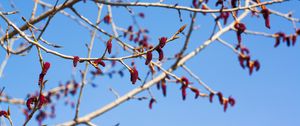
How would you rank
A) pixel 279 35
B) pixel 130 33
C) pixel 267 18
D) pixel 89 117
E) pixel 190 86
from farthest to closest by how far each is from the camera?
pixel 130 33 → pixel 279 35 → pixel 190 86 → pixel 89 117 → pixel 267 18

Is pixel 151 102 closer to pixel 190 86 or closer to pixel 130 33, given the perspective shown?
pixel 190 86

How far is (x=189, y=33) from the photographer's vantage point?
4.12m

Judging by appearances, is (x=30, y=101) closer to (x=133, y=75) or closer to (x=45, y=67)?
(x=45, y=67)

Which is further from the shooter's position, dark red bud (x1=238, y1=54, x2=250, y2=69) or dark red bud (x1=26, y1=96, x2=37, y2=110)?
dark red bud (x1=238, y1=54, x2=250, y2=69)

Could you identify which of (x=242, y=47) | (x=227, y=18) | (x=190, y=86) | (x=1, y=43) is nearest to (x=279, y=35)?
(x=242, y=47)

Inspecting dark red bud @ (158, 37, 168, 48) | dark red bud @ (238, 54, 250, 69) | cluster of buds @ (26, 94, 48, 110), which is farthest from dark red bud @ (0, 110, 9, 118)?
dark red bud @ (238, 54, 250, 69)

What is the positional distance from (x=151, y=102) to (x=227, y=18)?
1385 millimetres

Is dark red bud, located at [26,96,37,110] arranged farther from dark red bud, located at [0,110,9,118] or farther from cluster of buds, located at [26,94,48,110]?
dark red bud, located at [0,110,9,118]

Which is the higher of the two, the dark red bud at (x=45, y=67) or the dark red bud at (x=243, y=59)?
the dark red bud at (x=243, y=59)

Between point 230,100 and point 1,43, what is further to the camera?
point 230,100

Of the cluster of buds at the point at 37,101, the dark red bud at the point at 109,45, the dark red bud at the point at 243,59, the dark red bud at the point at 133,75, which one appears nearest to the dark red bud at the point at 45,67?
the cluster of buds at the point at 37,101

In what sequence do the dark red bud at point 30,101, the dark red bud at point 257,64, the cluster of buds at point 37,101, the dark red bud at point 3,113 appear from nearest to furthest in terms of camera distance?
the cluster of buds at point 37,101, the dark red bud at point 30,101, the dark red bud at point 3,113, the dark red bud at point 257,64

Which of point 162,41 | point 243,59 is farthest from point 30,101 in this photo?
point 243,59

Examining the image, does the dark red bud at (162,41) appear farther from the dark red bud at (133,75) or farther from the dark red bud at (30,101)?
the dark red bud at (30,101)
